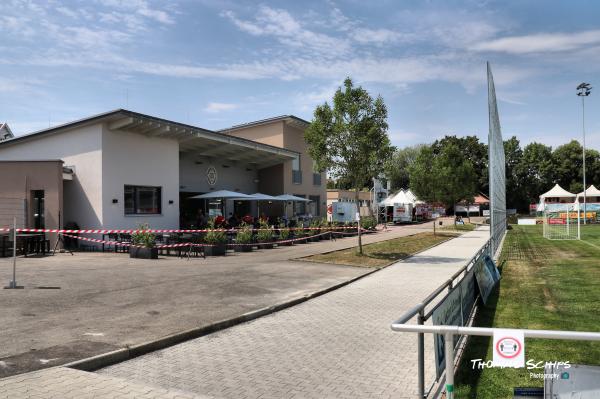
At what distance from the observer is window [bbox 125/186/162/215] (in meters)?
22.1

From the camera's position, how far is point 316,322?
27.5 ft

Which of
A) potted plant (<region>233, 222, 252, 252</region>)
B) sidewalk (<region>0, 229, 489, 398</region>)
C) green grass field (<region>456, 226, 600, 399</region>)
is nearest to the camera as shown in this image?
sidewalk (<region>0, 229, 489, 398</region>)

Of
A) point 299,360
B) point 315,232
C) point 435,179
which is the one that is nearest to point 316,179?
point 435,179

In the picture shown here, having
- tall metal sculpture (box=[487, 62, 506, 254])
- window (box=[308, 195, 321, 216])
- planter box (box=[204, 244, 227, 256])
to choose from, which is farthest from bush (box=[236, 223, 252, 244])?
window (box=[308, 195, 321, 216])

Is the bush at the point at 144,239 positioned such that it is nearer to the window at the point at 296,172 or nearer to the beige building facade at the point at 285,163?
the beige building facade at the point at 285,163

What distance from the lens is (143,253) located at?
17.5 metres

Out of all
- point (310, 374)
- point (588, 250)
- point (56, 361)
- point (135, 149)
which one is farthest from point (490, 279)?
point (135, 149)

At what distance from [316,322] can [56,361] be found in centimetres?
423

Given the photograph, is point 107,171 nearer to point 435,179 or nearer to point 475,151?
point 435,179

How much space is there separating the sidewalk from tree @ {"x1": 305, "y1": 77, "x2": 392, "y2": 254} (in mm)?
10100

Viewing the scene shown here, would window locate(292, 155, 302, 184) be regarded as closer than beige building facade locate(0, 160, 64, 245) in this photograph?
No

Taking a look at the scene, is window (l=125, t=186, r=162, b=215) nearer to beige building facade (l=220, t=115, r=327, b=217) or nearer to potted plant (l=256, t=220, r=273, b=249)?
potted plant (l=256, t=220, r=273, b=249)

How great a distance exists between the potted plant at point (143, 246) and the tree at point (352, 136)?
23.8 feet

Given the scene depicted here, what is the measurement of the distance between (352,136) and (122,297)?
37.6ft
